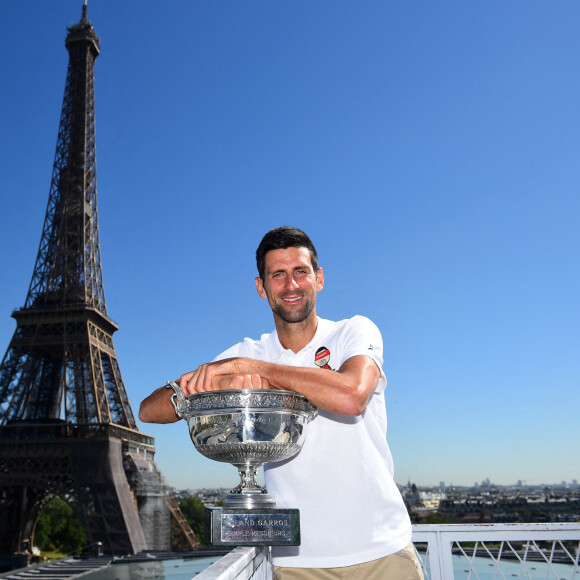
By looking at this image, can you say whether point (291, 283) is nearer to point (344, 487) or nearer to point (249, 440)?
point (249, 440)

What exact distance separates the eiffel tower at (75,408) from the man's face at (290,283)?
2240cm

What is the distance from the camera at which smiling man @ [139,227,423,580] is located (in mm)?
1553

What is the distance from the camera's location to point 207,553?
24234 mm

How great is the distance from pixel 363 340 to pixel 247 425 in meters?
0.46

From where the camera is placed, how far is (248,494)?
152 cm

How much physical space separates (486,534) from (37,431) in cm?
2411

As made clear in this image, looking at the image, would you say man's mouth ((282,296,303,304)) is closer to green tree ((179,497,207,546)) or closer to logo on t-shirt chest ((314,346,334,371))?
logo on t-shirt chest ((314,346,334,371))

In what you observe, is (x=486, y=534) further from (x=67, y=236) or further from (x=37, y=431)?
(x=67, y=236)

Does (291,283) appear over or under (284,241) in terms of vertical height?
under

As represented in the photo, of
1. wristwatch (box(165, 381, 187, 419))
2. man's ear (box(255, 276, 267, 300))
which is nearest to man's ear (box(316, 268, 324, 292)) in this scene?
man's ear (box(255, 276, 267, 300))

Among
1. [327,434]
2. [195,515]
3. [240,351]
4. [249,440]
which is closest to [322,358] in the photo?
[327,434]

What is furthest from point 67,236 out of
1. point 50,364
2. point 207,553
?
point 207,553

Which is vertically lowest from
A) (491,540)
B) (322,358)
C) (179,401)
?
(491,540)

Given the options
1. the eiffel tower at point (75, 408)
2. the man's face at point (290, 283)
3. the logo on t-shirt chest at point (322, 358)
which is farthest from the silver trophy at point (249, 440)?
the eiffel tower at point (75, 408)
